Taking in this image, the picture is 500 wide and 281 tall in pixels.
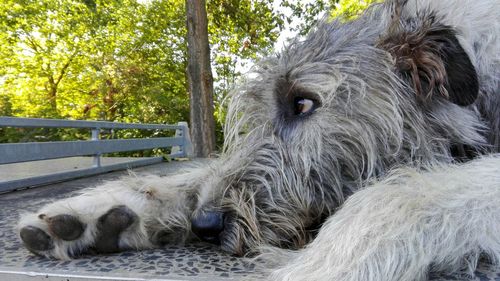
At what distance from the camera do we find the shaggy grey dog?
198 centimetres

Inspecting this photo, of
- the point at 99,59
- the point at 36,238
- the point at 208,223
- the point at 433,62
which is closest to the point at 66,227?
the point at 36,238

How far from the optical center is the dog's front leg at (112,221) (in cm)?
199

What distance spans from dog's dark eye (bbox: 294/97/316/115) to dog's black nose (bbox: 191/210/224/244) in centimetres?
78

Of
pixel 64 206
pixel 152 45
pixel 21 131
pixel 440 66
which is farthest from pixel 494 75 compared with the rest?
pixel 152 45

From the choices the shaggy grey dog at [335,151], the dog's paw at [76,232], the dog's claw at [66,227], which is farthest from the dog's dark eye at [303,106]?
the dog's claw at [66,227]

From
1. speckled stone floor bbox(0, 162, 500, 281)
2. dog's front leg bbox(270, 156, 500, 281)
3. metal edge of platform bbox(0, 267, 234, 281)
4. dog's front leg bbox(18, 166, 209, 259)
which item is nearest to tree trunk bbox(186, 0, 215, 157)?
dog's front leg bbox(18, 166, 209, 259)

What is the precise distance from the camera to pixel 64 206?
6.79 feet

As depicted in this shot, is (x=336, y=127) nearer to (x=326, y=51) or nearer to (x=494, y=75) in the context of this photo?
(x=326, y=51)

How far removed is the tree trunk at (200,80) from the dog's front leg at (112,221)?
9.23m

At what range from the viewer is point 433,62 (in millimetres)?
2119

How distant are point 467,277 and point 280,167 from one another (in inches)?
41.7

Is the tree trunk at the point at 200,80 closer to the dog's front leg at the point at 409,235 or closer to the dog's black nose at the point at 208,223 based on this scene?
the dog's black nose at the point at 208,223

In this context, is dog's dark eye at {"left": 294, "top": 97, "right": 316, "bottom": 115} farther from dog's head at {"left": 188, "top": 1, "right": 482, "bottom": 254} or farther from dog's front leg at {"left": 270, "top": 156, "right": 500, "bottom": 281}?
dog's front leg at {"left": 270, "top": 156, "right": 500, "bottom": 281}

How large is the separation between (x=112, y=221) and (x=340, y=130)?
124 centimetres
